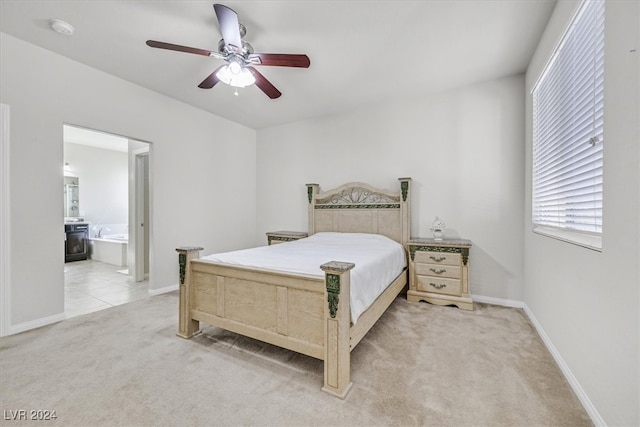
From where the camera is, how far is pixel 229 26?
186 cm

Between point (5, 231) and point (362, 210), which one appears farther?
point (362, 210)

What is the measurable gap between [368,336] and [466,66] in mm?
3086

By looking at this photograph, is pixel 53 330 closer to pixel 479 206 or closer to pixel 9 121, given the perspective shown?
pixel 9 121

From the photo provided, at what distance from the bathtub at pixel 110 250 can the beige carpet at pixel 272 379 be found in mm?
3140

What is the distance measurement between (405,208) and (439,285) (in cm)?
108

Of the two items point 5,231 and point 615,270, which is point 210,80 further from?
point 615,270

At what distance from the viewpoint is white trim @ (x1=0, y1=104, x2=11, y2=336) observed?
2.41 meters

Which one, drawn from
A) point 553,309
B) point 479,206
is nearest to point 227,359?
point 553,309

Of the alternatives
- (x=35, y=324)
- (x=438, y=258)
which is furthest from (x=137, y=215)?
(x=438, y=258)

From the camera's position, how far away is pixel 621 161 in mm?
1224

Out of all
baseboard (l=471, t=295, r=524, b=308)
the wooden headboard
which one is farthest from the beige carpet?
the wooden headboard

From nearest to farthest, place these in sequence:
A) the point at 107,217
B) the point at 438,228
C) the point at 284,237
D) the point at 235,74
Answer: the point at 235,74
the point at 438,228
the point at 284,237
the point at 107,217

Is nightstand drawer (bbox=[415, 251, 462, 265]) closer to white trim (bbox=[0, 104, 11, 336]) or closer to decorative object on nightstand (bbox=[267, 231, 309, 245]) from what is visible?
decorative object on nightstand (bbox=[267, 231, 309, 245])

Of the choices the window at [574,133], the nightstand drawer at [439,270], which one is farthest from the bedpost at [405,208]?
the window at [574,133]
